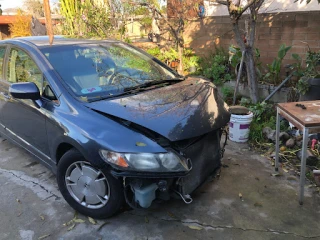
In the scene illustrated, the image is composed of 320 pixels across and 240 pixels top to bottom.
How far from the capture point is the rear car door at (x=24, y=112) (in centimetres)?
297

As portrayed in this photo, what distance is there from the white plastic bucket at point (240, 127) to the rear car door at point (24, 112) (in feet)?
8.43

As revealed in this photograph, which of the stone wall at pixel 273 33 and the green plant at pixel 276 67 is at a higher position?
the stone wall at pixel 273 33

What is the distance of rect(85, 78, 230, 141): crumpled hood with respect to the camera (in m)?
2.35

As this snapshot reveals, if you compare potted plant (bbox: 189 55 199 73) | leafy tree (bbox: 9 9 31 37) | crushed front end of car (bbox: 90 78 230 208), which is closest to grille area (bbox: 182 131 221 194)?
crushed front end of car (bbox: 90 78 230 208)

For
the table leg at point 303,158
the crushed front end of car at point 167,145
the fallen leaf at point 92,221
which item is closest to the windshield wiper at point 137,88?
the crushed front end of car at point 167,145

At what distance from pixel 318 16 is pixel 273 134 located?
8.36ft

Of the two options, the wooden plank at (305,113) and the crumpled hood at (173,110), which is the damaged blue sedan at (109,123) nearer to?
the crumpled hood at (173,110)

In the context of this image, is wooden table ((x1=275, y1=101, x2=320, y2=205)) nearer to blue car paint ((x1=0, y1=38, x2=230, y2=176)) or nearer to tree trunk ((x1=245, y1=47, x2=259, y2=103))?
blue car paint ((x1=0, y1=38, x2=230, y2=176))

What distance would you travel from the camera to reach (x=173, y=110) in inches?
Result: 99.8

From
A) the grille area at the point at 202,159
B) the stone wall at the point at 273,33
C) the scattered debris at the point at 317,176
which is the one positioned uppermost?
the stone wall at the point at 273,33

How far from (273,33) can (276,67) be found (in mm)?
917

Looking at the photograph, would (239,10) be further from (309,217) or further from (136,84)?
(309,217)

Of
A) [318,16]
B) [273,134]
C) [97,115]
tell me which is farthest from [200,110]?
[318,16]

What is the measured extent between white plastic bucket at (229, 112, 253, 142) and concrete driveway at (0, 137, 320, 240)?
0.90 metres
